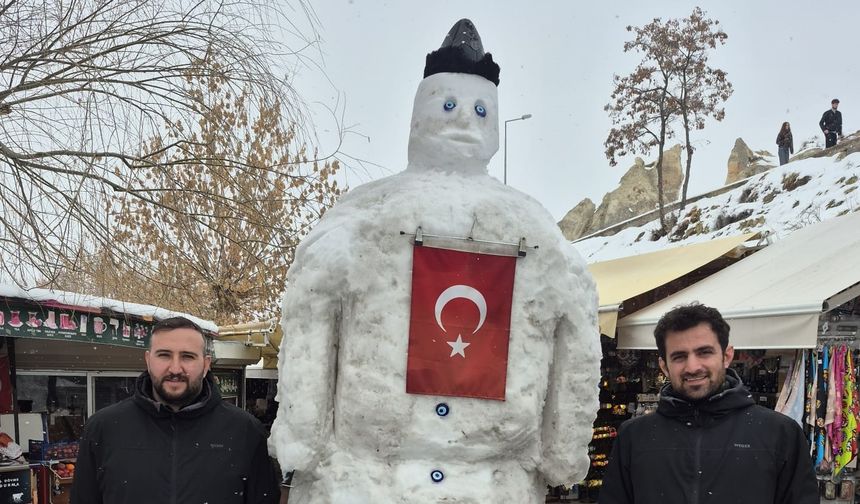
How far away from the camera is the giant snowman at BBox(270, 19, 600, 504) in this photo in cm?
292

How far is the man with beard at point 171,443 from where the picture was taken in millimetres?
2639

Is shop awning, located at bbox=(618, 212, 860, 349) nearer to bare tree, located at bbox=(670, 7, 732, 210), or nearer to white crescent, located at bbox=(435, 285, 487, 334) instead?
white crescent, located at bbox=(435, 285, 487, 334)

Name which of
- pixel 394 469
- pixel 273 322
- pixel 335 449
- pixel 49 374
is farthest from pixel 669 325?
pixel 273 322

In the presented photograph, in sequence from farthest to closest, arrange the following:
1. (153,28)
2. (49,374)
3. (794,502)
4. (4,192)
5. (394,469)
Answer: (49,374) → (153,28) → (4,192) → (394,469) → (794,502)

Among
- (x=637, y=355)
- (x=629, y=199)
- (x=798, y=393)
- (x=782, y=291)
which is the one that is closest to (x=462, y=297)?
(x=798, y=393)

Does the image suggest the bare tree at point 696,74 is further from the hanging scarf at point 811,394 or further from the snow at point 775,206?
the hanging scarf at point 811,394

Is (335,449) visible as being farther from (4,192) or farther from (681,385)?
(4,192)

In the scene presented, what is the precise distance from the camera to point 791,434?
2.56m

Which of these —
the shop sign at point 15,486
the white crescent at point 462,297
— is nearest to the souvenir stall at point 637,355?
the white crescent at point 462,297

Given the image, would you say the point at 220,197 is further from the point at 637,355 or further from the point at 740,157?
the point at 740,157

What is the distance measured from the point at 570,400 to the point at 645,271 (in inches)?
229

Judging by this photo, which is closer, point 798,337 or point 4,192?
point 4,192

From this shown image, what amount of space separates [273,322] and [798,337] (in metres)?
5.73

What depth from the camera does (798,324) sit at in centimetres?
490
